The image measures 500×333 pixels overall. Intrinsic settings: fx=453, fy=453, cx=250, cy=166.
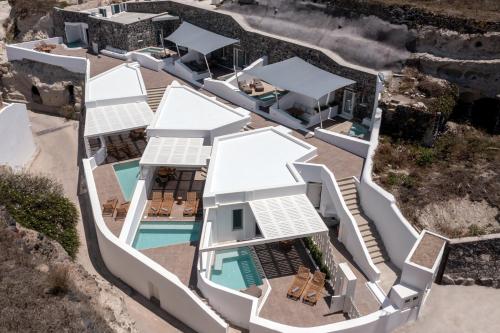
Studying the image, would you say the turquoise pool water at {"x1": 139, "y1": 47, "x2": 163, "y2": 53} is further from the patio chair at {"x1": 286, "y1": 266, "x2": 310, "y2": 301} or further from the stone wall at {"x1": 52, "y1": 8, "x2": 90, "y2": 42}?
the patio chair at {"x1": 286, "y1": 266, "x2": 310, "y2": 301}

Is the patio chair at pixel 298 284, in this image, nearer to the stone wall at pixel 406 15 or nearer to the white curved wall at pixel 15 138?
the stone wall at pixel 406 15

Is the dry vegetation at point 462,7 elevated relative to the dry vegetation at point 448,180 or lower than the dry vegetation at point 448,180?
elevated

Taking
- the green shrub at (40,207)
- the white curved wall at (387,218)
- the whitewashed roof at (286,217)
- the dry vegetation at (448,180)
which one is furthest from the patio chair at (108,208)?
the dry vegetation at (448,180)

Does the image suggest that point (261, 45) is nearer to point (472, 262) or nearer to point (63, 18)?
point (63, 18)

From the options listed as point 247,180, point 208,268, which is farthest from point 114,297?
point 247,180

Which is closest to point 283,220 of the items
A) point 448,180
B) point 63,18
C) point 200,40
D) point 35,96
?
point 448,180

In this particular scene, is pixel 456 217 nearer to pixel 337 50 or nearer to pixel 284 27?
pixel 337 50
